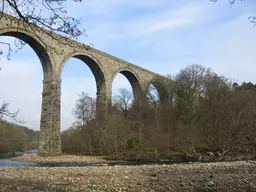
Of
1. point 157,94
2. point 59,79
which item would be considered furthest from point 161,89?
point 59,79

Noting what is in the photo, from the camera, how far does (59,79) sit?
2798 cm

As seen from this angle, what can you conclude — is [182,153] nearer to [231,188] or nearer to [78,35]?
[231,188]

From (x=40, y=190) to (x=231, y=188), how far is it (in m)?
4.72

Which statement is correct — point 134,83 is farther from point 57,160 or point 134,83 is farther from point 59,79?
point 57,160

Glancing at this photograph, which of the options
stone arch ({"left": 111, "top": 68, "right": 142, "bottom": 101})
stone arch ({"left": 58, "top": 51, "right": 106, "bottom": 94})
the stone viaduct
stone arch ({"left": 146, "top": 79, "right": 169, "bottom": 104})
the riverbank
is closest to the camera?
the riverbank

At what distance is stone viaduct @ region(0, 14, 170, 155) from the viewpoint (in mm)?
26875

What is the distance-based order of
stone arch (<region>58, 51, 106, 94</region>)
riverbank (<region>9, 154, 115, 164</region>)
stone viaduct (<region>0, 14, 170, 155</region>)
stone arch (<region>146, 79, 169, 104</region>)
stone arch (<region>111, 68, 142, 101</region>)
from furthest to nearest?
stone arch (<region>146, 79, 169, 104</region>) < stone arch (<region>111, 68, 142, 101</region>) < stone arch (<region>58, 51, 106, 94</region>) < stone viaduct (<region>0, 14, 170, 155</region>) < riverbank (<region>9, 154, 115, 164</region>)

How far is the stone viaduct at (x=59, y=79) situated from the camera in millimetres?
26875

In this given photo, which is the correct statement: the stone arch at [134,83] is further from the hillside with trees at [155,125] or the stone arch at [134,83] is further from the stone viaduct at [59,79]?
the hillside with trees at [155,125]

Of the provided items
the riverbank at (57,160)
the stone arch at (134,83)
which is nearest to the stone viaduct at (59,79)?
the stone arch at (134,83)

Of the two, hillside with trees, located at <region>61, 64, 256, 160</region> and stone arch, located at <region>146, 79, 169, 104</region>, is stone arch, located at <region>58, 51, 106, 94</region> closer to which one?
hillside with trees, located at <region>61, 64, 256, 160</region>

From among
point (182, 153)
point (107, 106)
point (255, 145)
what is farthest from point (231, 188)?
point (107, 106)

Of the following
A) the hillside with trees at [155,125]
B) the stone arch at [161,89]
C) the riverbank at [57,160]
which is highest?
the stone arch at [161,89]

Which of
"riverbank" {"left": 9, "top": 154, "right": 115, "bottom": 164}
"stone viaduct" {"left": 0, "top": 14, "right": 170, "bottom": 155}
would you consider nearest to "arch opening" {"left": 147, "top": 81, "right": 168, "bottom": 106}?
"stone viaduct" {"left": 0, "top": 14, "right": 170, "bottom": 155}
